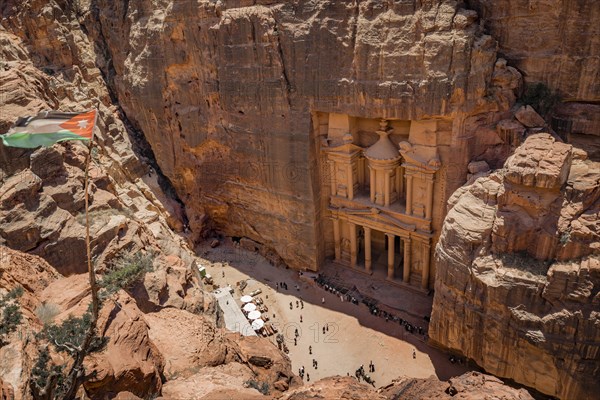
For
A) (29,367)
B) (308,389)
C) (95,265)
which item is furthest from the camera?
(95,265)

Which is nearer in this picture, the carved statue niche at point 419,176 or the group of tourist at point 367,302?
the carved statue niche at point 419,176

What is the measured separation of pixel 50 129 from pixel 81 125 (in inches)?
28.6

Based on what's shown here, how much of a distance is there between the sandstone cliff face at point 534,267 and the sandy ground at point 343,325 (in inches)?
143

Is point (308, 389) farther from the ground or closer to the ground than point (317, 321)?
farther from the ground

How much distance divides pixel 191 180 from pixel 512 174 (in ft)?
65.6

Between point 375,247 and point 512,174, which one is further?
point 375,247

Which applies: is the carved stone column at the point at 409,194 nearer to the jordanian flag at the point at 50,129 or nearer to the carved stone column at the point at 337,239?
the carved stone column at the point at 337,239

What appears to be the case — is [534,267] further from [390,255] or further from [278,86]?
[278,86]

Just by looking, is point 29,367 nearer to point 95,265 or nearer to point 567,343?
point 95,265

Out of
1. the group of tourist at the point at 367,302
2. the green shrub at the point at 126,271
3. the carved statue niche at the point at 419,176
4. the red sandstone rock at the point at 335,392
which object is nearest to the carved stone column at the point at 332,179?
the carved statue niche at the point at 419,176

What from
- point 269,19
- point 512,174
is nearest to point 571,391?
point 512,174

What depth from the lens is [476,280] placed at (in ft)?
54.2

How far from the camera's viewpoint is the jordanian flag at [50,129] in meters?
11.1

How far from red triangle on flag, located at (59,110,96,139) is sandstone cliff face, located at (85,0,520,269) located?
1235cm
